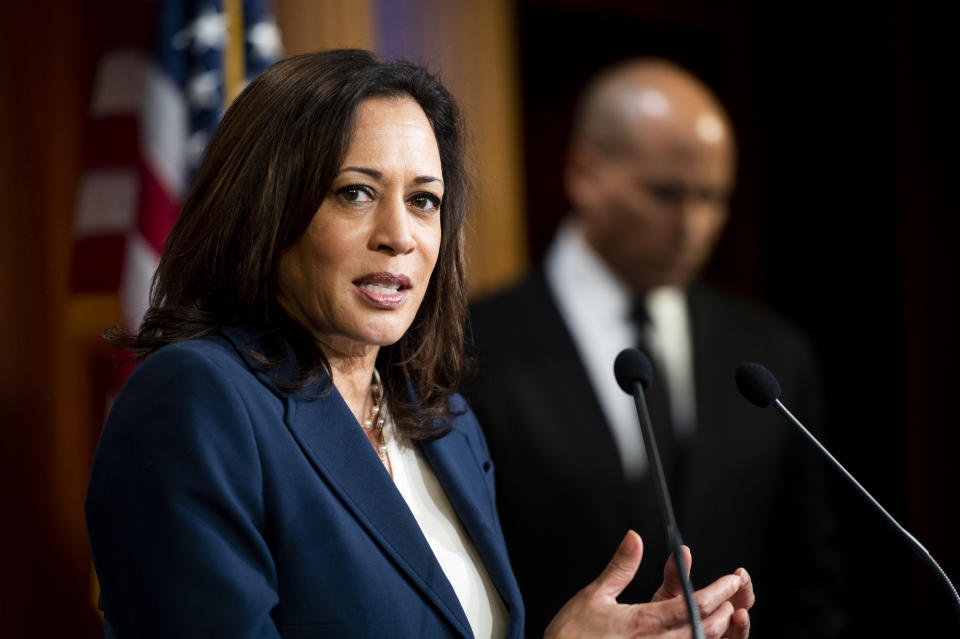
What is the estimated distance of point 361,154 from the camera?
4.39 ft

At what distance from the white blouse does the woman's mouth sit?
240mm

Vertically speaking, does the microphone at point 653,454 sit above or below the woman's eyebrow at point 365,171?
below

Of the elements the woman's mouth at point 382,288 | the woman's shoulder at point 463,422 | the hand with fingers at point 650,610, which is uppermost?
the woman's mouth at point 382,288

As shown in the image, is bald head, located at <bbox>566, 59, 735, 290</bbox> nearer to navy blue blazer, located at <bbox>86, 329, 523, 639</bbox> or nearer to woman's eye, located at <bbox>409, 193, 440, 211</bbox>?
woman's eye, located at <bbox>409, 193, 440, 211</bbox>

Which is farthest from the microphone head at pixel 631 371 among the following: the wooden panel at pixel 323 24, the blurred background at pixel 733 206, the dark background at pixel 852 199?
the dark background at pixel 852 199

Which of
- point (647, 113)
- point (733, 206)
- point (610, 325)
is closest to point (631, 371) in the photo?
point (610, 325)

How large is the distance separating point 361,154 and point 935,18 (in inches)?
123

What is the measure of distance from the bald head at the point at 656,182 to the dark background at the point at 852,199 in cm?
125

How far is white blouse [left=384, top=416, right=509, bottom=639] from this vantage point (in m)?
1.43

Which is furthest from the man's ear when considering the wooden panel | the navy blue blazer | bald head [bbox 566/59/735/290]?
the navy blue blazer

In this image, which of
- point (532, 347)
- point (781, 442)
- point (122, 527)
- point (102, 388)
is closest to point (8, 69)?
point (102, 388)

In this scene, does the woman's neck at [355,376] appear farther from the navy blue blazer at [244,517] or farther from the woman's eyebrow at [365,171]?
the woman's eyebrow at [365,171]

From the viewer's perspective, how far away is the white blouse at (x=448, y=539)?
4.68ft

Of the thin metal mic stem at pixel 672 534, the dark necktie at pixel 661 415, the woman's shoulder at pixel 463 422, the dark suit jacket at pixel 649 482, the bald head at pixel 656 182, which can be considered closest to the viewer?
the thin metal mic stem at pixel 672 534
